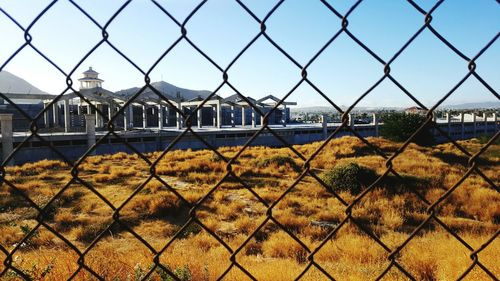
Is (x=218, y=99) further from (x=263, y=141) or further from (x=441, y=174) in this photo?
(x=441, y=174)

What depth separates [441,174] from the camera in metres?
18.1

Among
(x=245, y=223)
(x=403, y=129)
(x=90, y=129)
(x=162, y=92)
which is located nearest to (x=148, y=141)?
(x=90, y=129)

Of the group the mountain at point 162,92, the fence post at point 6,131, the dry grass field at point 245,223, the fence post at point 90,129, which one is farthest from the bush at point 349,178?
the fence post at point 6,131

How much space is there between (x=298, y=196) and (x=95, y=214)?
7223mm

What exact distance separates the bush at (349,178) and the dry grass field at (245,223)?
0.29m

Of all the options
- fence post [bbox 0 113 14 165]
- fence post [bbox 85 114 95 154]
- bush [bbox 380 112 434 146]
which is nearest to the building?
fence post [bbox 85 114 95 154]

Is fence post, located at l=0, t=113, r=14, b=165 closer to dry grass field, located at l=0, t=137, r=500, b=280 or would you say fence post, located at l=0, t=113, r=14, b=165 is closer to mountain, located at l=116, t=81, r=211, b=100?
dry grass field, located at l=0, t=137, r=500, b=280

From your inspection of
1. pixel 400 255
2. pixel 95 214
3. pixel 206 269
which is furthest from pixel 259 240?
pixel 95 214

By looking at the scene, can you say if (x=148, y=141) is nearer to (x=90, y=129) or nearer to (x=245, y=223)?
(x=90, y=129)

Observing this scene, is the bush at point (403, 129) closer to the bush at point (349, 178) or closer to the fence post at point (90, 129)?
the bush at point (349, 178)

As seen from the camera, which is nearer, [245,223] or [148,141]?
[245,223]

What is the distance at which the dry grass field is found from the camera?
16.8 ft

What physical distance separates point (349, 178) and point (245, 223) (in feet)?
21.8

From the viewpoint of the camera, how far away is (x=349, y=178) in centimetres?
1539
